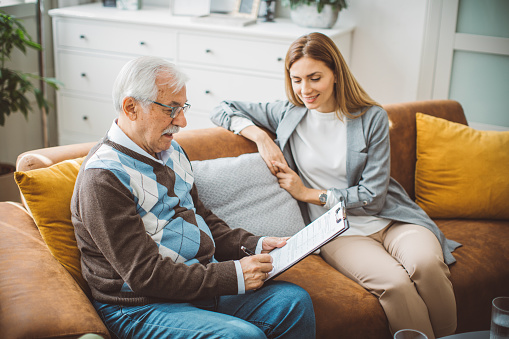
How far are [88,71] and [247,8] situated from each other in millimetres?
1163

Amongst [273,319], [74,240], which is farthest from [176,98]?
[273,319]

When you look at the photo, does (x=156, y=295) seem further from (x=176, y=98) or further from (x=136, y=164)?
(x=176, y=98)

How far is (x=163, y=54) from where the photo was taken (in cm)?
358

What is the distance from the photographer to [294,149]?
2172 millimetres

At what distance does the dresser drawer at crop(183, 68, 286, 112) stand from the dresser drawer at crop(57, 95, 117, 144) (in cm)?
64

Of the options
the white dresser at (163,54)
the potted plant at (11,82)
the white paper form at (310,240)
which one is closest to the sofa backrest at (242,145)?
the white paper form at (310,240)

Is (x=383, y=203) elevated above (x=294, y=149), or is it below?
below

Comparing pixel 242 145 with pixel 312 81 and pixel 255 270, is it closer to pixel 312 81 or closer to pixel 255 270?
pixel 312 81

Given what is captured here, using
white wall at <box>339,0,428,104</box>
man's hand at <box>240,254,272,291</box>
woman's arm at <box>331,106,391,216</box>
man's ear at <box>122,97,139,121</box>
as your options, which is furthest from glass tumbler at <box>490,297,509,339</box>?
white wall at <box>339,0,428,104</box>

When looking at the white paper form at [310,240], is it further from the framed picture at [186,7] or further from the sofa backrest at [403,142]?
the framed picture at [186,7]

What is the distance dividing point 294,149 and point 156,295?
92cm

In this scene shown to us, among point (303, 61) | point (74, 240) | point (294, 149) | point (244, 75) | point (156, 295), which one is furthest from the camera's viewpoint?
point (244, 75)

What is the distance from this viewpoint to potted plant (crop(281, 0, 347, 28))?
3.28 meters

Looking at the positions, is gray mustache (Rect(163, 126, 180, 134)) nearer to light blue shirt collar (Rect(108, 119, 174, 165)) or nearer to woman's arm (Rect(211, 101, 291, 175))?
light blue shirt collar (Rect(108, 119, 174, 165))
